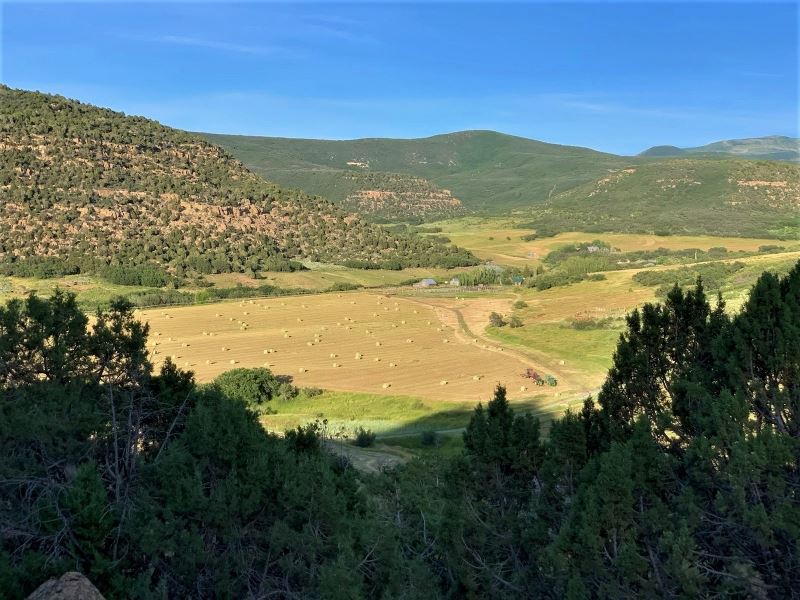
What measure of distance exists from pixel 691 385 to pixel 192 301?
6693cm

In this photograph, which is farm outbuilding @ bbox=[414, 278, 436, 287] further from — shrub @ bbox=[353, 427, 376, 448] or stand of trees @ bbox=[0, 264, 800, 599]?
stand of trees @ bbox=[0, 264, 800, 599]

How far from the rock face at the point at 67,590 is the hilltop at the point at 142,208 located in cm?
7167

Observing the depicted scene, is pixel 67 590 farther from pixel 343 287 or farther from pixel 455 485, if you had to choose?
pixel 343 287

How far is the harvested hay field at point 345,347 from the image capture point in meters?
45.4

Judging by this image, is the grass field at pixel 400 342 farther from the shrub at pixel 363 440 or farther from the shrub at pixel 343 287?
the shrub at pixel 343 287

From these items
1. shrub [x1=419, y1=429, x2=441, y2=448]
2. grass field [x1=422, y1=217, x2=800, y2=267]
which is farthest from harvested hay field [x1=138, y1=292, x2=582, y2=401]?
grass field [x1=422, y1=217, x2=800, y2=267]

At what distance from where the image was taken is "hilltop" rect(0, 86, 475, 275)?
78.1 meters

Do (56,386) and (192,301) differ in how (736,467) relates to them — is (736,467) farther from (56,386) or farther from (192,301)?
(192,301)

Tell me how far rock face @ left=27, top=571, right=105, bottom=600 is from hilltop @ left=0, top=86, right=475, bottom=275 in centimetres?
7167

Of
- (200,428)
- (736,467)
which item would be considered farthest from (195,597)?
(736,467)

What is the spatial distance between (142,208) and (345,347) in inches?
1831

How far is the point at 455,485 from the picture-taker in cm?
1295

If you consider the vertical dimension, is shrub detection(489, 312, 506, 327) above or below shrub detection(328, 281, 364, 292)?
below

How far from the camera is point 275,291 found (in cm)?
8112
